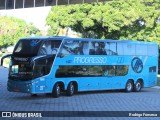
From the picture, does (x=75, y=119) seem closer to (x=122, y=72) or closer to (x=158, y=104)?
(x=158, y=104)

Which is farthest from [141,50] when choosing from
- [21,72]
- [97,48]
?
[21,72]

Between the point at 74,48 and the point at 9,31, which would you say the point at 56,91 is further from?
the point at 9,31

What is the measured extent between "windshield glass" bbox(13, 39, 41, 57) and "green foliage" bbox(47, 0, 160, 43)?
17497mm

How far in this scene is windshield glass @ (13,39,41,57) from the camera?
23320mm

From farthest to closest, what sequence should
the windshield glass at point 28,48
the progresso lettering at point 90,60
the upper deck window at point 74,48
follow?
the progresso lettering at point 90,60, the upper deck window at point 74,48, the windshield glass at point 28,48

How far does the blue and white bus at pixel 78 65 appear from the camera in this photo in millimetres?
23188

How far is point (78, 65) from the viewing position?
84.5ft

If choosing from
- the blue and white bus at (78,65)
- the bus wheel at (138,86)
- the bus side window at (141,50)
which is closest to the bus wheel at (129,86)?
the blue and white bus at (78,65)

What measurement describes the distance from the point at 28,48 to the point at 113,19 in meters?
18.9

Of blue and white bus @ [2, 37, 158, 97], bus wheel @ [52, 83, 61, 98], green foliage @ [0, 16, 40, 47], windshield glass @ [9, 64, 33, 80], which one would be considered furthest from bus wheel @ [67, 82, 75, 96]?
green foliage @ [0, 16, 40, 47]

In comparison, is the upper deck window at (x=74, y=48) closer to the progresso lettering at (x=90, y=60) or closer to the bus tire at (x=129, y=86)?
the progresso lettering at (x=90, y=60)

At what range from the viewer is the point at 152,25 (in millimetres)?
43062

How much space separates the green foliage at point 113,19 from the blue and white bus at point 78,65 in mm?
10740

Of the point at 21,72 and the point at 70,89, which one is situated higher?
the point at 21,72
